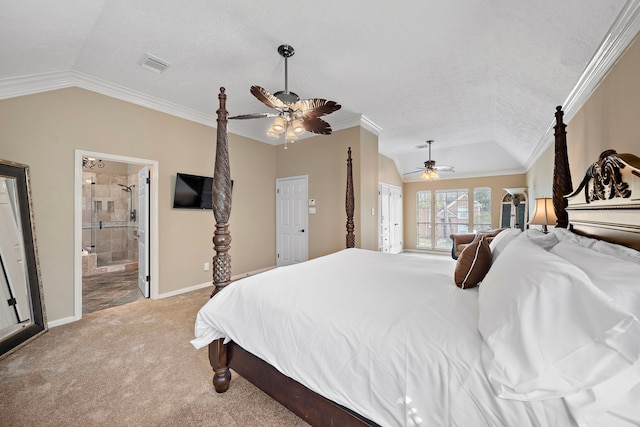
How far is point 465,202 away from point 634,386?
7.59 metres

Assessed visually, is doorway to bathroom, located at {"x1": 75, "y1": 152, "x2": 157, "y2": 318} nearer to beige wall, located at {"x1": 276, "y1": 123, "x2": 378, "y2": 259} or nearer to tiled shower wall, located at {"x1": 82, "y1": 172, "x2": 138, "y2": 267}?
tiled shower wall, located at {"x1": 82, "y1": 172, "x2": 138, "y2": 267}

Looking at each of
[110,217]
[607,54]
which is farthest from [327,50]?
[110,217]

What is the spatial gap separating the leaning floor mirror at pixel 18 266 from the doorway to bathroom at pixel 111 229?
1183mm

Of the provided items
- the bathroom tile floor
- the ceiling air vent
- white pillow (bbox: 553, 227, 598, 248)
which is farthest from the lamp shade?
the bathroom tile floor

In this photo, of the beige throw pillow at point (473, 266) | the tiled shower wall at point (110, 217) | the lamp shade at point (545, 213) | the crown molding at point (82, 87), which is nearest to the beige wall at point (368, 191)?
the lamp shade at point (545, 213)

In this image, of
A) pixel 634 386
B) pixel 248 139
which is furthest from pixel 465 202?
pixel 634 386

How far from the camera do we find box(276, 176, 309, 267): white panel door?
4.89 meters

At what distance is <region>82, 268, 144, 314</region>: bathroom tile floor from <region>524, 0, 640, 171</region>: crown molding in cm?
547

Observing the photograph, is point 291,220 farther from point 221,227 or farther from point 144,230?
point 221,227

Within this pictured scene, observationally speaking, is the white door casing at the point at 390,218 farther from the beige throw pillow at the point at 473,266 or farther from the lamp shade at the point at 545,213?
the beige throw pillow at the point at 473,266

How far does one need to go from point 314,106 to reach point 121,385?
272 centimetres

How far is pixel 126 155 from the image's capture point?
3.30 metres

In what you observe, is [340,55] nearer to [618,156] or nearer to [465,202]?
[618,156]

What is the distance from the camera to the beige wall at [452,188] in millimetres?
6820
